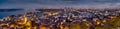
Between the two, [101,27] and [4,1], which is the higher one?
[4,1]

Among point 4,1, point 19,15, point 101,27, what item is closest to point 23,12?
point 19,15

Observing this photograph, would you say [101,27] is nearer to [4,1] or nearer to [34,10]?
[34,10]

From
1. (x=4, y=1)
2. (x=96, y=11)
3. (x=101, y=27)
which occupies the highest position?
(x=4, y=1)

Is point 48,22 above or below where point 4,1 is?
below

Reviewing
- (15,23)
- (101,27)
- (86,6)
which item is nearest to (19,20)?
(15,23)

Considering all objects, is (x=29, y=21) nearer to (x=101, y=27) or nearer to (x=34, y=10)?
(x=34, y=10)

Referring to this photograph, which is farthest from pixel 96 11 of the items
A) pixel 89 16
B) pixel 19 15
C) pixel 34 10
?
pixel 19 15

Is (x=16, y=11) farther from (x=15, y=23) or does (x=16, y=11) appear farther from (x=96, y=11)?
(x=96, y=11)
